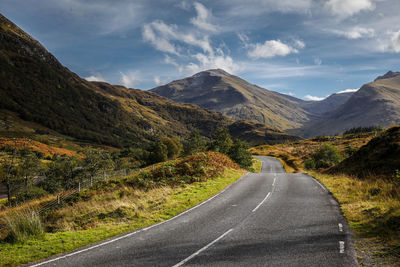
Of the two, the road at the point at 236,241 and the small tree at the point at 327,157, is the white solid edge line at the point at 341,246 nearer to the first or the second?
the road at the point at 236,241

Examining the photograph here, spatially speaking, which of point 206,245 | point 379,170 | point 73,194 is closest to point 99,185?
point 73,194

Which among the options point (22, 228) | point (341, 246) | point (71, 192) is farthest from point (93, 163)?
point (341, 246)

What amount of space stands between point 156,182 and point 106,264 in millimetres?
15731

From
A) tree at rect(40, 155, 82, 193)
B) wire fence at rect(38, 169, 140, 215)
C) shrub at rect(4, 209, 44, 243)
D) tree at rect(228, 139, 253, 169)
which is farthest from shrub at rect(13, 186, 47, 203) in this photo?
shrub at rect(4, 209, 44, 243)

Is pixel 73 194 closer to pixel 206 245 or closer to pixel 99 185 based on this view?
pixel 99 185

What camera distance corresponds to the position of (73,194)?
106 feet

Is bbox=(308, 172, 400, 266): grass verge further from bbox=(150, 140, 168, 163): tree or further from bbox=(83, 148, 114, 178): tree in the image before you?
bbox=(150, 140, 168, 163): tree

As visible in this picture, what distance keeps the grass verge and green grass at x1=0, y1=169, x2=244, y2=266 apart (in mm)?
8863

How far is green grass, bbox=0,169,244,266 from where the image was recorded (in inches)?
328

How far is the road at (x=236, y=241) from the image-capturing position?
24.4 ft

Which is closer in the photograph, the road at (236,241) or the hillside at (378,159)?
the road at (236,241)

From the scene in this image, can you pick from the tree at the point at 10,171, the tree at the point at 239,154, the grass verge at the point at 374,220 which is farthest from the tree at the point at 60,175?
the grass verge at the point at 374,220

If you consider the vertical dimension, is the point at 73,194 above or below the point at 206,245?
below

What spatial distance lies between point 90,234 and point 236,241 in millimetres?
6377
